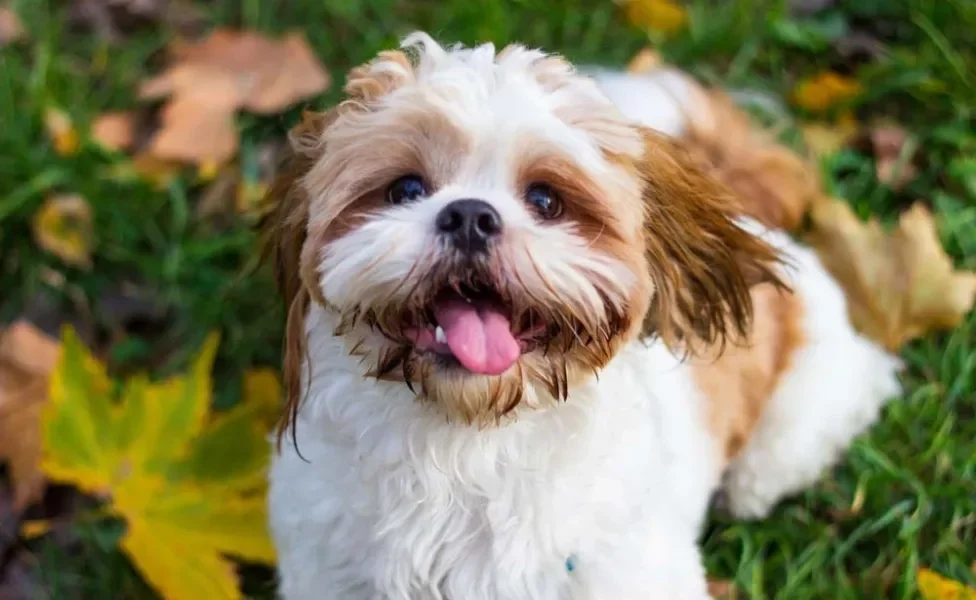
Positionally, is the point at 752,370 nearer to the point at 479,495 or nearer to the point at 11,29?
the point at 479,495

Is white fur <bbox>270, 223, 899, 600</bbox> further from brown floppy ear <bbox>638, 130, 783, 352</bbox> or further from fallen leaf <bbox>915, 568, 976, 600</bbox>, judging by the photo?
fallen leaf <bbox>915, 568, 976, 600</bbox>

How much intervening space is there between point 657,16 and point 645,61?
19.4 inches

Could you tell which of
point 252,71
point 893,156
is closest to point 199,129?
point 252,71

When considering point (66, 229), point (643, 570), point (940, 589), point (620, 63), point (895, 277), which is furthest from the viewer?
point (620, 63)

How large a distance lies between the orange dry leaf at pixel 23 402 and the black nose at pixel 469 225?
75.8 inches

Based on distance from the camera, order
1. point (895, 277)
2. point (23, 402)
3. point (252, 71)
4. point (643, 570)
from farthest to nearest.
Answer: point (252, 71) < point (895, 277) < point (23, 402) < point (643, 570)

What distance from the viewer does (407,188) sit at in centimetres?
197

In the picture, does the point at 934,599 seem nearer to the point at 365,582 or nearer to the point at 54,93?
the point at 365,582

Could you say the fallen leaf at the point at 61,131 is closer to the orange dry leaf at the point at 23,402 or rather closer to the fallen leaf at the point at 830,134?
the orange dry leaf at the point at 23,402

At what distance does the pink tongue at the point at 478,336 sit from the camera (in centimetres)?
184

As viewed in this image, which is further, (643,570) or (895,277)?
(895,277)

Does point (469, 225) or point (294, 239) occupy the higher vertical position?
point (469, 225)

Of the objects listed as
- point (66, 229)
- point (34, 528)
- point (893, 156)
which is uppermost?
point (893, 156)

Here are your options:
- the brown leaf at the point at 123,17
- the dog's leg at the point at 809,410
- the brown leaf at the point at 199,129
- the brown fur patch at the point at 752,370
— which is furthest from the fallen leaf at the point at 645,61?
the brown leaf at the point at 123,17
